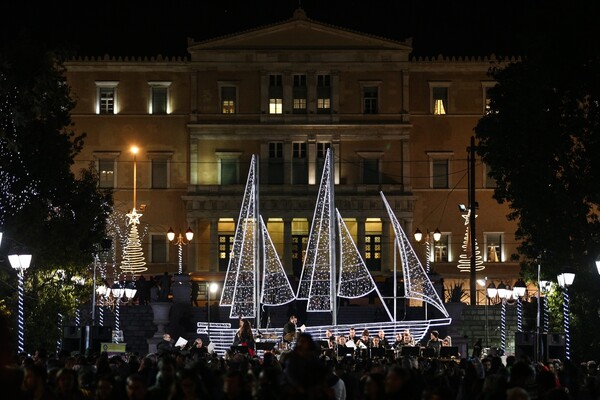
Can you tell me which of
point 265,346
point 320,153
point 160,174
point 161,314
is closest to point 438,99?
point 320,153

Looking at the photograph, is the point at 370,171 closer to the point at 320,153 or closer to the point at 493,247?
the point at 320,153

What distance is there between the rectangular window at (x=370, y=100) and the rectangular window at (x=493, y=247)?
8048 millimetres

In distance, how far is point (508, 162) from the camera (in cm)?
3794

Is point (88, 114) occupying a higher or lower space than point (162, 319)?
higher

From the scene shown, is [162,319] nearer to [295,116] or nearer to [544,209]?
[544,209]

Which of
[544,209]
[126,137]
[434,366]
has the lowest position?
[434,366]

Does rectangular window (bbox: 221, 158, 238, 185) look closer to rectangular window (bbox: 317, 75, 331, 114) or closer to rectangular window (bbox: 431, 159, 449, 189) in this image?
rectangular window (bbox: 317, 75, 331, 114)

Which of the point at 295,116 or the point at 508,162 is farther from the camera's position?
the point at 295,116

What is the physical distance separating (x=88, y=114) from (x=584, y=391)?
175 feet

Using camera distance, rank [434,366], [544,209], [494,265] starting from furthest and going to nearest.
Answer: [494,265] → [544,209] → [434,366]

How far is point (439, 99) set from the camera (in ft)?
228

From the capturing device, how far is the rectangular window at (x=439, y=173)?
227 ft

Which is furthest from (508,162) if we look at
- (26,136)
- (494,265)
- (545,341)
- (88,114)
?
(88,114)

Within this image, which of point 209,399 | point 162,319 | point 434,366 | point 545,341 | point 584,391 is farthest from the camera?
point 162,319
